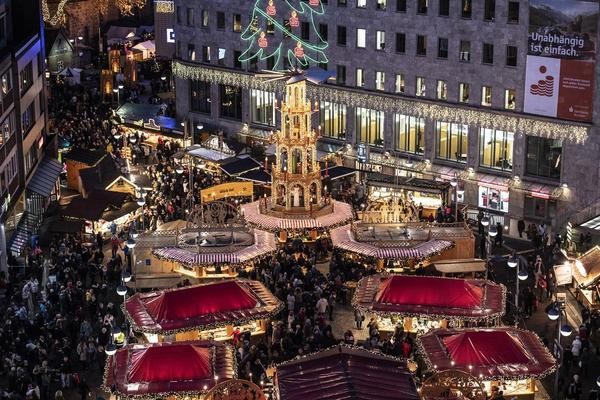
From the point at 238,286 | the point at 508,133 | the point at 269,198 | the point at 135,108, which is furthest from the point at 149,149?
the point at 238,286

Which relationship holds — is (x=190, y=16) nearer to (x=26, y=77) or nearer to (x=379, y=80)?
(x=379, y=80)

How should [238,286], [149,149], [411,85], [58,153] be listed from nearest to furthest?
[238,286]
[411,85]
[58,153]
[149,149]

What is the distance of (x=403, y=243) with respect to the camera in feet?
248

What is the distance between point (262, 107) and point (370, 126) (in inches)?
446

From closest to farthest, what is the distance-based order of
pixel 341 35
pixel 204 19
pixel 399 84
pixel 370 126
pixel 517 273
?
1. pixel 517 273
2. pixel 399 84
3. pixel 370 126
4. pixel 341 35
5. pixel 204 19

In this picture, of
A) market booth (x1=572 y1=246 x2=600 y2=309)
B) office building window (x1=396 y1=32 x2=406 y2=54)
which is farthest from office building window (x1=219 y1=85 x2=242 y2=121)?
market booth (x1=572 y1=246 x2=600 y2=309)

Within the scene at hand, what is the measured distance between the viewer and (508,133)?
8731 cm

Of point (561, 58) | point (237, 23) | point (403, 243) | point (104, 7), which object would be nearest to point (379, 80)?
point (237, 23)

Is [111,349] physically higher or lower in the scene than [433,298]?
lower

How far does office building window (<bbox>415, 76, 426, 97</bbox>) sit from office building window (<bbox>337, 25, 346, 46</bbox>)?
718 centimetres

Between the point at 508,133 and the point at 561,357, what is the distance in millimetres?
29637

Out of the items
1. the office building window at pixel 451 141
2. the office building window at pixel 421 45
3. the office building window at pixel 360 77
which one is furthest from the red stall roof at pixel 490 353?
the office building window at pixel 360 77

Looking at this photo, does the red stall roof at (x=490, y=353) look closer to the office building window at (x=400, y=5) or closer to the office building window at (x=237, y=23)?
the office building window at (x=400, y=5)

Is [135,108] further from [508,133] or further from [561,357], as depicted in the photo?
[561,357]
